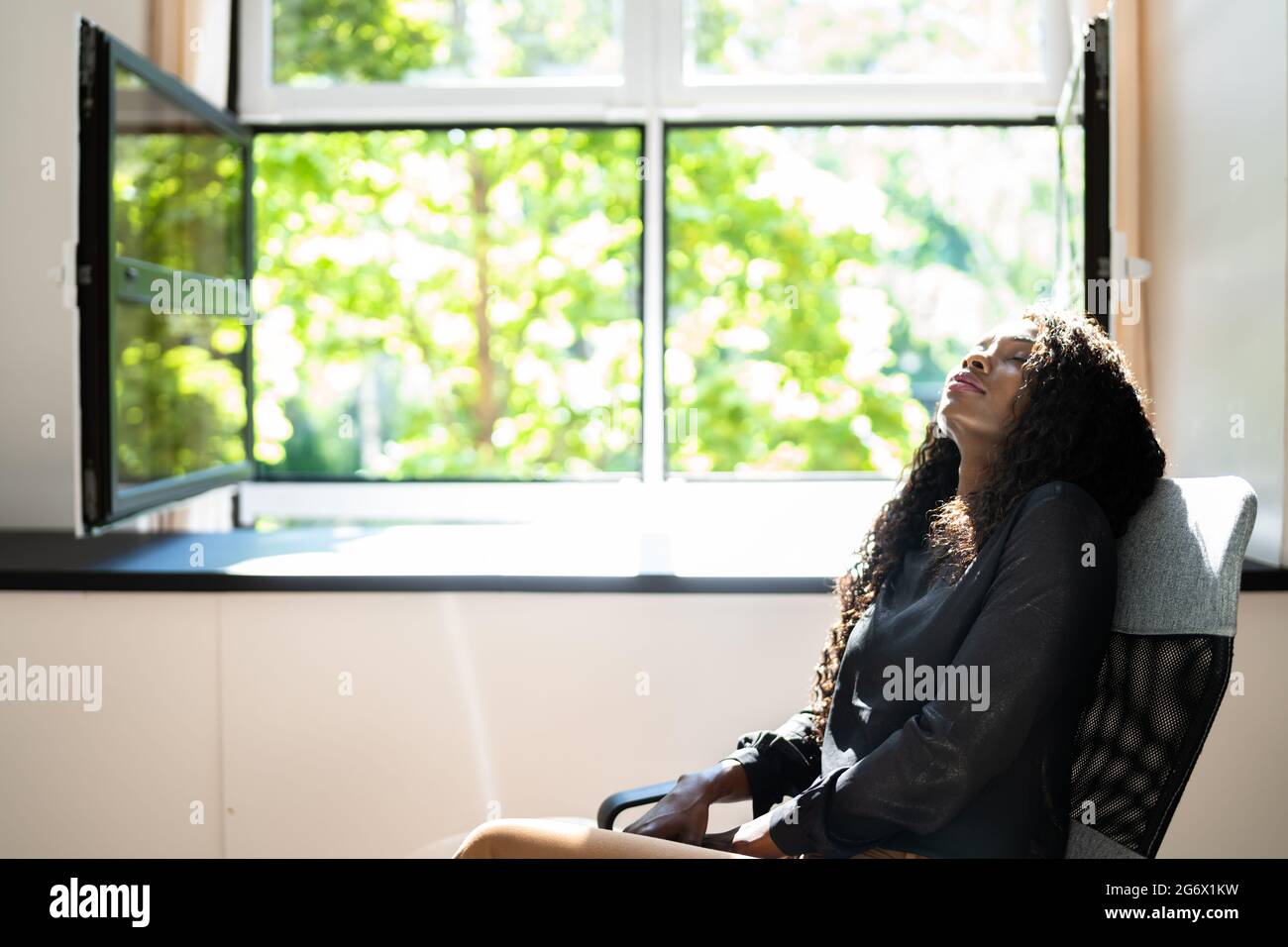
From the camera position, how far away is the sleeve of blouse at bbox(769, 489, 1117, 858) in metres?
1.29

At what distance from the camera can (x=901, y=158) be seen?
4.10 metres

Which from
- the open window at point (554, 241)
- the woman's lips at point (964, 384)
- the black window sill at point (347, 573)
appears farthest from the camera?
the open window at point (554, 241)

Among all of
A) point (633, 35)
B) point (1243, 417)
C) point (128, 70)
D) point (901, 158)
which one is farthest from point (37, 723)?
point (901, 158)

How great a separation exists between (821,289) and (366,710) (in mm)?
3153

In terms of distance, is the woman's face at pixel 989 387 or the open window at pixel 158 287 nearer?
Answer: the woman's face at pixel 989 387

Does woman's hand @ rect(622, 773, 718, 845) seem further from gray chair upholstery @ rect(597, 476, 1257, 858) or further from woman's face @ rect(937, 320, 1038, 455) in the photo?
woman's face @ rect(937, 320, 1038, 455)

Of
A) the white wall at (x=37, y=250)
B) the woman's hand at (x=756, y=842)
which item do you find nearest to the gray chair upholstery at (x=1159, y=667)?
the woman's hand at (x=756, y=842)

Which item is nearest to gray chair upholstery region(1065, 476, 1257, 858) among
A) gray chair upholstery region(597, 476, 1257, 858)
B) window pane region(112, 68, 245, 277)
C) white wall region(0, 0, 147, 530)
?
gray chair upholstery region(597, 476, 1257, 858)

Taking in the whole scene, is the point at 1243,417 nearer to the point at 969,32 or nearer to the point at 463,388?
the point at 969,32

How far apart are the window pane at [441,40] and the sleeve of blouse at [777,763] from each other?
1932 millimetres

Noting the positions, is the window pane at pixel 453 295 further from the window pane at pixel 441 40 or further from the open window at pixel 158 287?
the open window at pixel 158 287

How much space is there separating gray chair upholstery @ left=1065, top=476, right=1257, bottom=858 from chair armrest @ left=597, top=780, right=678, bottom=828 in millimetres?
548

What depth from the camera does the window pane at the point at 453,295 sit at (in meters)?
4.22
